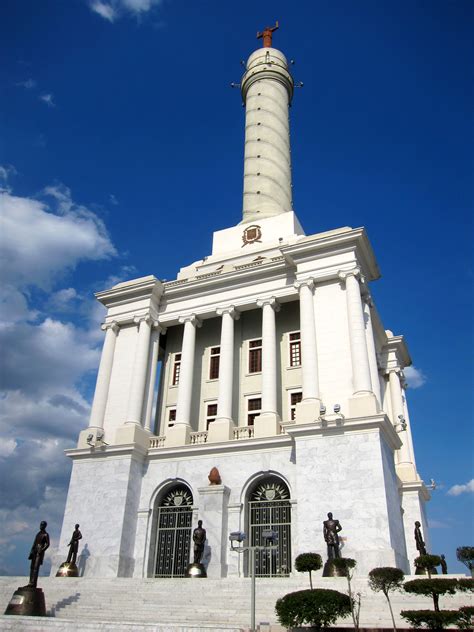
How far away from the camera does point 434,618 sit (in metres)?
12.5

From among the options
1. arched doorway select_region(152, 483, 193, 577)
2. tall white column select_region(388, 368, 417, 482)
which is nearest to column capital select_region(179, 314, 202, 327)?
arched doorway select_region(152, 483, 193, 577)

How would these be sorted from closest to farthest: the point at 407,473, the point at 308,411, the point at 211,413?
the point at 308,411 → the point at 211,413 → the point at 407,473

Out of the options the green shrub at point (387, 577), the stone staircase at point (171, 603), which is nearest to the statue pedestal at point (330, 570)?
the stone staircase at point (171, 603)

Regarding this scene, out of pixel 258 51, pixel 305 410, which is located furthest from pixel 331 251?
pixel 258 51

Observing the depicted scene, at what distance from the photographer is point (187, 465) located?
27438mm

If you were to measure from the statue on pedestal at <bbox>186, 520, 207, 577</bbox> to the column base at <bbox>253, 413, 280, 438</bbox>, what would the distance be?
533 centimetres

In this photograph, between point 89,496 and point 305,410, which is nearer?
point 305,410

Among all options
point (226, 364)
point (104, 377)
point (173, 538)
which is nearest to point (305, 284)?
point (226, 364)

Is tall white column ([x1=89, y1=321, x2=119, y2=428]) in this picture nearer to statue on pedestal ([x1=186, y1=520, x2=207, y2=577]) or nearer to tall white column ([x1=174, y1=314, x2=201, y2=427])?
tall white column ([x1=174, y1=314, x2=201, y2=427])

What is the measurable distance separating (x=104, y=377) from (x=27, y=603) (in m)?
14.9

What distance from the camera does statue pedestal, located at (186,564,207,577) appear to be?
22.6 m

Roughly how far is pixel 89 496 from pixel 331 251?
17784 millimetres

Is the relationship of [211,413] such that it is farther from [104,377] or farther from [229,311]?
[104,377]

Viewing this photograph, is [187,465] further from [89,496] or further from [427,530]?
[427,530]
